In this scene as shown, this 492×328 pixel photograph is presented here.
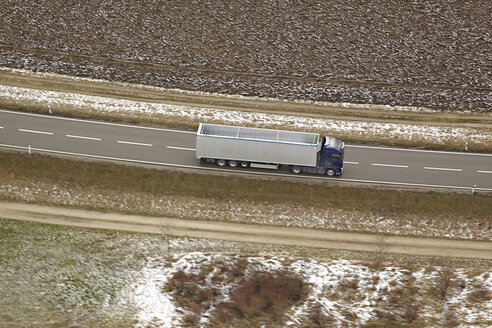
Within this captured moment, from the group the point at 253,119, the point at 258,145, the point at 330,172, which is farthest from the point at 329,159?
the point at 253,119

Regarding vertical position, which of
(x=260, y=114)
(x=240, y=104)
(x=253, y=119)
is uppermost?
(x=240, y=104)

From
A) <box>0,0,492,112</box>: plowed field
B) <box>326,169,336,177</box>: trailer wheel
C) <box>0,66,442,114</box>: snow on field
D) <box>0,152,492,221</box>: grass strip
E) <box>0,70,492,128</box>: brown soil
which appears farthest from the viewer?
<box>0,0,492,112</box>: plowed field

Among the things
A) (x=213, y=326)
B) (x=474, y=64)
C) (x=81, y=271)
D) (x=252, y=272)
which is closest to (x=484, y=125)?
(x=474, y=64)

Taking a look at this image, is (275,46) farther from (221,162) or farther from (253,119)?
(221,162)

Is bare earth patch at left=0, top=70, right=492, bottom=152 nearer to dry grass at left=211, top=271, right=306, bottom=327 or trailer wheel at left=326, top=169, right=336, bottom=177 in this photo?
trailer wheel at left=326, top=169, right=336, bottom=177

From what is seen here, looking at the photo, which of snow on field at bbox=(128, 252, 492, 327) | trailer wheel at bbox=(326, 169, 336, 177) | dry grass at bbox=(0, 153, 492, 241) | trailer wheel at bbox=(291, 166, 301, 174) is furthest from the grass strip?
snow on field at bbox=(128, 252, 492, 327)

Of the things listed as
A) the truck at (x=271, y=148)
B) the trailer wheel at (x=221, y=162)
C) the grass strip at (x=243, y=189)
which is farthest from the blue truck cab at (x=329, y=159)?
the trailer wheel at (x=221, y=162)
